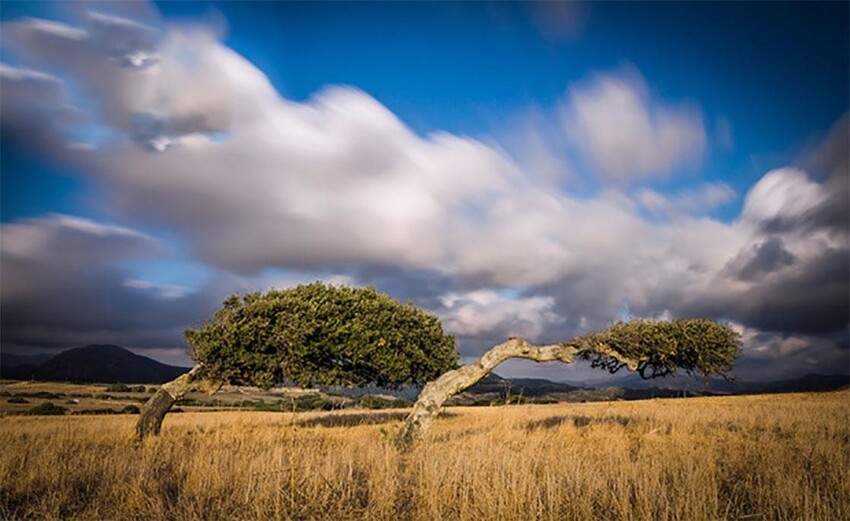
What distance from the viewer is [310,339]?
19.1 m

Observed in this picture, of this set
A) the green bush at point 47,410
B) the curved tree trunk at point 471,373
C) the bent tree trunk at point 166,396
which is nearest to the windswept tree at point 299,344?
the bent tree trunk at point 166,396

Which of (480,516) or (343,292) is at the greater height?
(343,292)

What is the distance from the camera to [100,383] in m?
53.2

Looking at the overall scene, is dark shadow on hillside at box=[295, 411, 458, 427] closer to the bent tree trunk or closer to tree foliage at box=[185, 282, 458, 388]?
tree foliage at box=[185, 282, 458, 388]

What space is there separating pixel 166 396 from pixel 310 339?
6.27 meters

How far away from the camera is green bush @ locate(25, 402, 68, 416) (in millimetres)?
33106

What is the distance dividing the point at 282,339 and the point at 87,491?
10845mm

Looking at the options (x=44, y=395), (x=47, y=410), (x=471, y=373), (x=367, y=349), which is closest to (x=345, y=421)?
(x=367, y=349)

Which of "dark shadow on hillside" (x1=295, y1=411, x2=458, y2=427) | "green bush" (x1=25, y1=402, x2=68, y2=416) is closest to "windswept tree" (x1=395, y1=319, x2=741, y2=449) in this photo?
"dark shadow on hillside" (x1=295, y1=411, x2=458, y2=427)

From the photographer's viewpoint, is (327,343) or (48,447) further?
(327,343)

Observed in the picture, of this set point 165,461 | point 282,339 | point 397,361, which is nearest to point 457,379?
point 397,361

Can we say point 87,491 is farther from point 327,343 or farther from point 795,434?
point 795,434

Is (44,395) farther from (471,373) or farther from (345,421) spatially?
(471,373)

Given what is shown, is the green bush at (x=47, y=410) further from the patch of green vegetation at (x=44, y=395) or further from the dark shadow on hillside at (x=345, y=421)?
the dark shadow on hillside at (x=345, y=421)
